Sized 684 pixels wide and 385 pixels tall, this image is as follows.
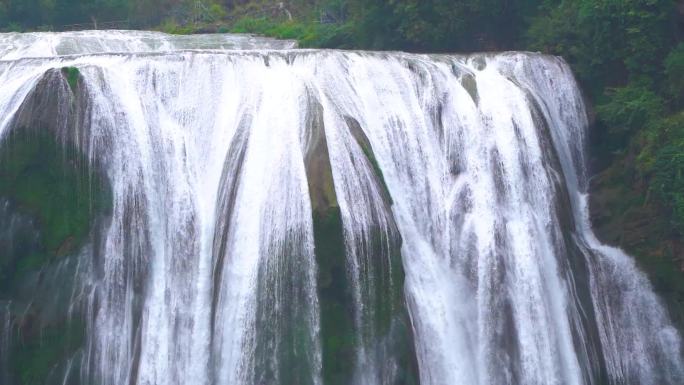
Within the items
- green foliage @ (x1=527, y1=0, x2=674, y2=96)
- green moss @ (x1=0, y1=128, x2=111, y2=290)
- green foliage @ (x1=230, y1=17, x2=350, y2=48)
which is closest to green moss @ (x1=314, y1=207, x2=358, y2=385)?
green moss @ (x1=0, y1=128, x2=111, y2=290)

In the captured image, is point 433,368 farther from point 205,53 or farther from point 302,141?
point 205,53

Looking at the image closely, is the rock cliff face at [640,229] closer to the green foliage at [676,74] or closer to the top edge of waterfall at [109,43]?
the green foliage at [676,74]

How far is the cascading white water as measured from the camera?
56.0 feet

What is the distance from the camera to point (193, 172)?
62.4 feet

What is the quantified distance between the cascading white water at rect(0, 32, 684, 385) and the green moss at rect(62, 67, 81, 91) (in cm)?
10

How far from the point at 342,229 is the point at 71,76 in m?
6.71

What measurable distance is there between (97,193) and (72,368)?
3.56m

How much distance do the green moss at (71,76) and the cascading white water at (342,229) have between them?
10cm

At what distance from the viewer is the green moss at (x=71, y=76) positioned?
18.4 meters

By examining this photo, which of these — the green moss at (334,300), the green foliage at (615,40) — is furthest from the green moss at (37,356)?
the green foliage at (615,40)

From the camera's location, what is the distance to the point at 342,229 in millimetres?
17422

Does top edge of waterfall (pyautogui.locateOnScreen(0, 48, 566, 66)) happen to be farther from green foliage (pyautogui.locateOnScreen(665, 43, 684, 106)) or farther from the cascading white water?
green foliage (pyautogui.locateOnScreen(665, 43, 684, 106))

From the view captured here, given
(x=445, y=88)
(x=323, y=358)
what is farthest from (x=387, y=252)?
(x=445, y=88)

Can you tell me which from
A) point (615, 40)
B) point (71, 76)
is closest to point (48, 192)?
point (71, 76)
